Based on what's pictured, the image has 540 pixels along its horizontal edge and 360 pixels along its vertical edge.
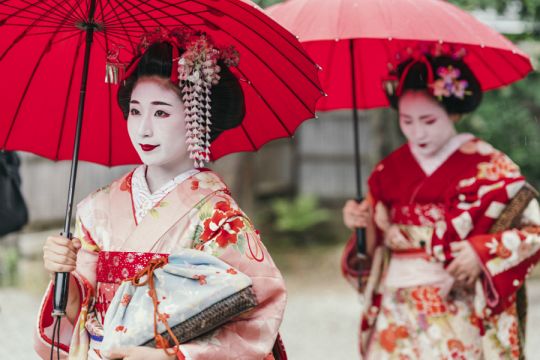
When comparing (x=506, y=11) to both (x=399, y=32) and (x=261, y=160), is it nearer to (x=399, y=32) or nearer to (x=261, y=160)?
(x=399, y=32)

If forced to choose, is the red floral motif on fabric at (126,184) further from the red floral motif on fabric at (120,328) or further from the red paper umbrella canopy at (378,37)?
the red paper umbrella canopy at (378,37)

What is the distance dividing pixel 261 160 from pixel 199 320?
11.0 metres

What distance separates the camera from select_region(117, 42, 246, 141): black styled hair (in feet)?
9.84

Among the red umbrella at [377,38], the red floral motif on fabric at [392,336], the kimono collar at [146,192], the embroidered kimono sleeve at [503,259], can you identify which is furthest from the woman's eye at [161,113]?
the red floral motif on fabric at [392,336]

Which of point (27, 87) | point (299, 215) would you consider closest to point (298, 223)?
point (299, 215)

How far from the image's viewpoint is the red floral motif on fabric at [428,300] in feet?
14.0

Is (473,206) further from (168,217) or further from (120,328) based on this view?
(120,328)

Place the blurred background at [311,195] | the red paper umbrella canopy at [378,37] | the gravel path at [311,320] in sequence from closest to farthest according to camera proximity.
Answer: the red paper umbrella canopy at [378,37]
the gravel path at [311,320]
the blurred background at [311,195]

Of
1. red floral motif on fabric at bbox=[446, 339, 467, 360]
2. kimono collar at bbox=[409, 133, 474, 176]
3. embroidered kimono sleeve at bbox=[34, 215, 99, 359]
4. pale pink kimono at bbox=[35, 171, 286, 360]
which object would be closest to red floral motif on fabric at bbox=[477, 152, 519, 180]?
kimono collar at bbox=[409, 133, 474, 176]

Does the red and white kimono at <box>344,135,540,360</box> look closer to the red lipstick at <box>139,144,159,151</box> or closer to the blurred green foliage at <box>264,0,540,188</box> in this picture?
the red lipstick at <box>139,144,159,151</box>

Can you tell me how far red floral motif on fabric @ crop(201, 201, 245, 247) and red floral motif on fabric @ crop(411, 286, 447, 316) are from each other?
1742mm

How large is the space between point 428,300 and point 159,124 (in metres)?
2.01

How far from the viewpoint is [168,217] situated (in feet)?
9.46

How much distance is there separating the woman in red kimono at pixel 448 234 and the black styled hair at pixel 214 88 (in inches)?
57.3
